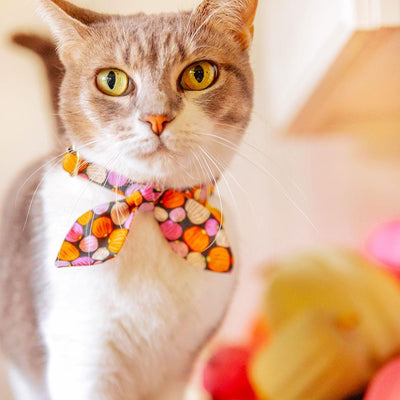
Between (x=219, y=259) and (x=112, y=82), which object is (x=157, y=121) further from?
(x=219, y=259)

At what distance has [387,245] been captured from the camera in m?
0.95

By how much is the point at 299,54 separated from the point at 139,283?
342mm

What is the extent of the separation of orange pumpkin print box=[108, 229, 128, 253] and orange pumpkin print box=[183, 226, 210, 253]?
68 millimetres

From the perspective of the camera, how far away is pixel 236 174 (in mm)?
533

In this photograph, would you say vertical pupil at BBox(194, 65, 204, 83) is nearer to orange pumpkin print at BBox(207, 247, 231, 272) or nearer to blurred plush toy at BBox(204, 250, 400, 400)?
orange pumpkin print at BBox(207, 247, 231, 272)

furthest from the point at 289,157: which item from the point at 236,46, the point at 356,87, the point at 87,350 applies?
the point at 87,350

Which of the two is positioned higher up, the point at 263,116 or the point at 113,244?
the point at 263,116

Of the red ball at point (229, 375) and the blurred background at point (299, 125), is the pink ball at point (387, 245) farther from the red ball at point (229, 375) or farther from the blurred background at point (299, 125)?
the red ball at point (229, 375)

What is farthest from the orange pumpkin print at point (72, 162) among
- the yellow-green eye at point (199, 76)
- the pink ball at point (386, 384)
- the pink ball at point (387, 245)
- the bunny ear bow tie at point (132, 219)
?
the pink ball at point (387, 245)

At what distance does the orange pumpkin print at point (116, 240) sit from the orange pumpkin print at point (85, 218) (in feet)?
0.09

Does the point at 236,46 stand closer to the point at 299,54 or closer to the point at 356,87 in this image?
the point at 299,54

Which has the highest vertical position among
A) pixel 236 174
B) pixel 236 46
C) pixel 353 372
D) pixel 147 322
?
pixel 236 46

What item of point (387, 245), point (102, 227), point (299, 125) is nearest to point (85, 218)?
point (102, 227)

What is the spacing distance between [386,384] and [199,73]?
54 cm
